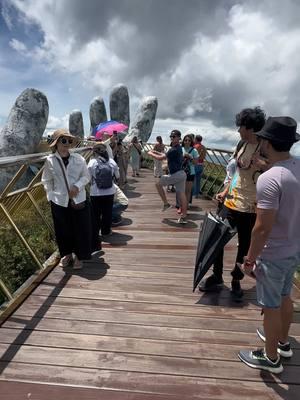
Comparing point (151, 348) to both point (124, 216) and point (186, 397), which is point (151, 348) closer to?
point (186, 397)

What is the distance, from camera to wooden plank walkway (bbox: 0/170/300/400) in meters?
2.11

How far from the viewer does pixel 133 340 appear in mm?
2568

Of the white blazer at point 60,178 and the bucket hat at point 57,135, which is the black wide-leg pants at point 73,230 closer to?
the white blazer at point 60,178

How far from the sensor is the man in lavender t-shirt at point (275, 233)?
188 cm

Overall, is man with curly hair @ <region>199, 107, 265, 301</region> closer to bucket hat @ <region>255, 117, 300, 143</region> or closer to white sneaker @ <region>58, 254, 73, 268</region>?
bucket hat @ <region>255, 117, 300, 143</region>

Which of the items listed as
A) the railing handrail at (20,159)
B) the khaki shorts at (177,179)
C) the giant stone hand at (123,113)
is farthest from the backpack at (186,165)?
the giant stone hand at (123,113)

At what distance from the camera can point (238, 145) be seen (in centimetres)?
317

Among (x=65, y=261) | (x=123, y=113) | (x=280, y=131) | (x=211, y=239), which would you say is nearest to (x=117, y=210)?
(x=65, y=261)

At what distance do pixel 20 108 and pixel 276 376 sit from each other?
502 inches

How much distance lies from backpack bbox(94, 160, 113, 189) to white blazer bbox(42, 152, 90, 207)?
40.2 inches

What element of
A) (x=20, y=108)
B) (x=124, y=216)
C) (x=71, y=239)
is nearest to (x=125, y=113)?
(x=20, y=108)

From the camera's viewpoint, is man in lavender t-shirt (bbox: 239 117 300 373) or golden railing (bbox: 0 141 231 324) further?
golden railing (bbox: 0 141 231 324)

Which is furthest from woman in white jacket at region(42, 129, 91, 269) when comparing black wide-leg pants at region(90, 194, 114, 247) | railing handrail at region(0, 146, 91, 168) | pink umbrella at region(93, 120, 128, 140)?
pink umbrella at region(93, 120, 128, 140)

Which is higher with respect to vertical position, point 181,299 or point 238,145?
point 238,145
